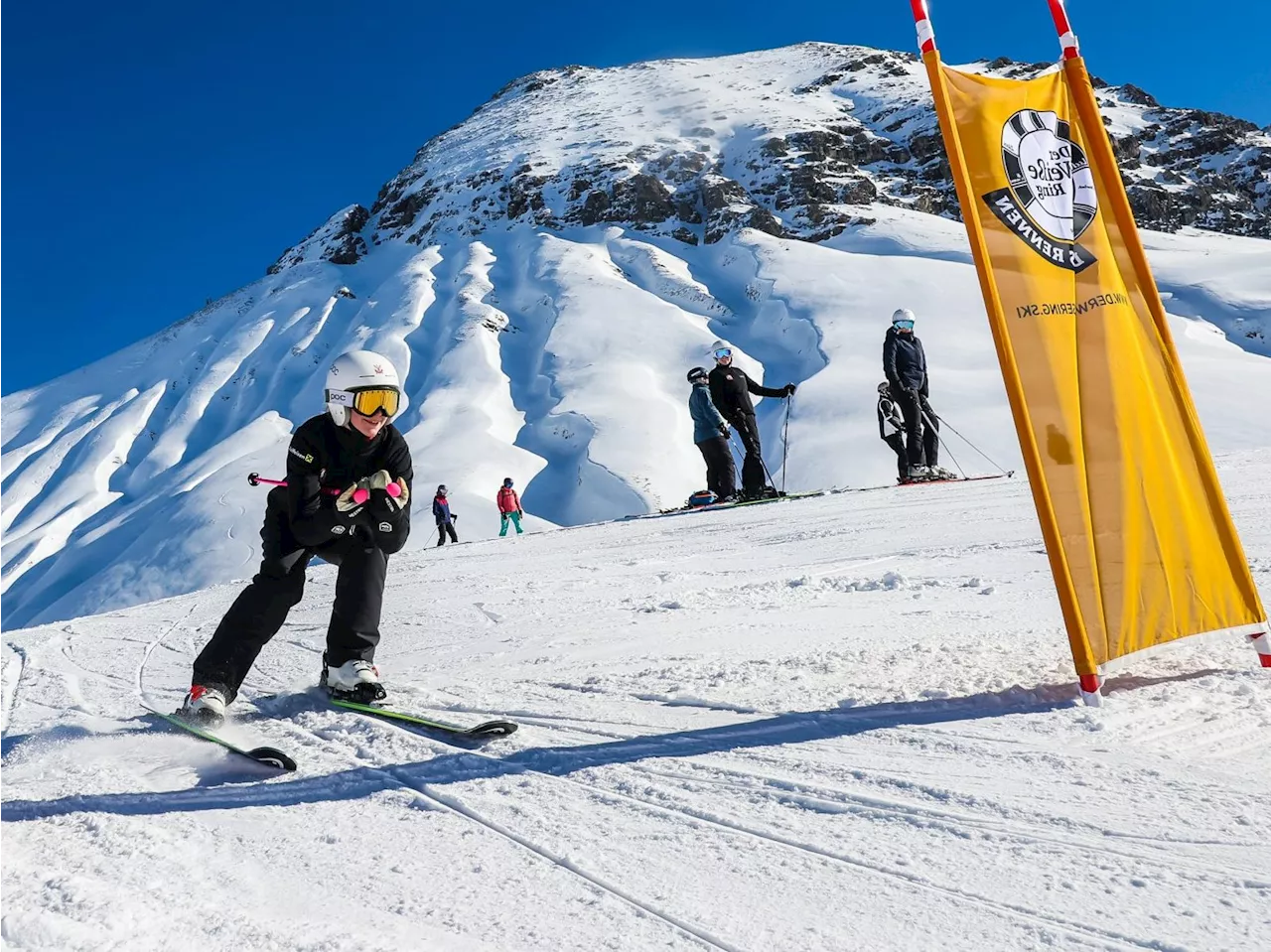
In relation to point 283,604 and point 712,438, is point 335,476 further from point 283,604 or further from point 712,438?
point 712,438

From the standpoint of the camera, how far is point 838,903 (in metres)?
1.61

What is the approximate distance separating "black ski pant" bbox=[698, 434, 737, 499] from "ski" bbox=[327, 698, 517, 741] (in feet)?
28.1

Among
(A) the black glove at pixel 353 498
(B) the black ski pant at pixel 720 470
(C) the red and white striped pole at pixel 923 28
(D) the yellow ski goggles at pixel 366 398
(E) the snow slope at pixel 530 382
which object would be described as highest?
(E) the snow slope at pixel 530 382

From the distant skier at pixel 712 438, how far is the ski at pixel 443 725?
8.07m

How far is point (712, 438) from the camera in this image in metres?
11.5

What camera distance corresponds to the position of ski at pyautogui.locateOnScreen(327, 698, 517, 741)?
282 centimetres

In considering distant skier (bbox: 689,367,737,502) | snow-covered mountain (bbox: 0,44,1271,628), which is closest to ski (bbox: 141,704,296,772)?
distant skier (bbox: 689,367,737,502)

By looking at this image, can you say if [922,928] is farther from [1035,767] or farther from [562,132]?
[562,132]

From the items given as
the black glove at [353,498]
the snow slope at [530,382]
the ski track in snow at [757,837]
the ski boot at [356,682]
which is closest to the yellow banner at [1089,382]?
the ski track in snow at [757,837]

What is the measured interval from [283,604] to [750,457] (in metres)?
8.72

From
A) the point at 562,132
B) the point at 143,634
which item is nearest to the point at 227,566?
the point at 143,634

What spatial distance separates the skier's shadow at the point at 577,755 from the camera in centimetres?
248

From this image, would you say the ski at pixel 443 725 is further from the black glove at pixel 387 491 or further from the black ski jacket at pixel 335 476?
the black glove at pixel 387 491

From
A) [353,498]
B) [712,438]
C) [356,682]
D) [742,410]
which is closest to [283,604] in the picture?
[356,682]
